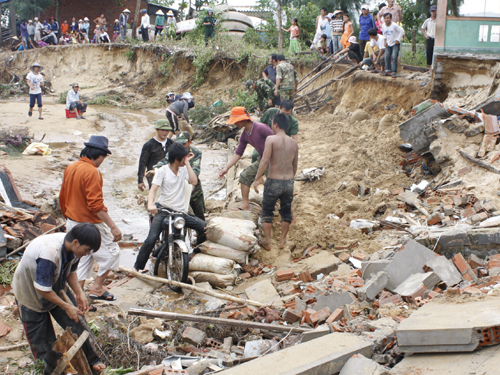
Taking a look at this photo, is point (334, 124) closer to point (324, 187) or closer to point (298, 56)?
point (324, 187)

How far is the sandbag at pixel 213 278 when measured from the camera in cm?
566

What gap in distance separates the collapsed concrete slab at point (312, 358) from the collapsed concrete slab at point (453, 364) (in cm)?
34

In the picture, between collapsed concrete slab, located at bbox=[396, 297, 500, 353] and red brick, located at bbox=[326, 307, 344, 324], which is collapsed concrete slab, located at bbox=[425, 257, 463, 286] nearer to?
collapsed concrete slab, located at bbox=[396, 297, 500, 353]

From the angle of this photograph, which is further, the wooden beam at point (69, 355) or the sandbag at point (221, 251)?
the sandbag at point (221, 251)

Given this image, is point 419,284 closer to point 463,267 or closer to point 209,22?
point 463,267

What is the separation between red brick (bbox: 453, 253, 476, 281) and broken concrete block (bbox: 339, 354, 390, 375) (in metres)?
1.80

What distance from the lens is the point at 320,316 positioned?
168 inches

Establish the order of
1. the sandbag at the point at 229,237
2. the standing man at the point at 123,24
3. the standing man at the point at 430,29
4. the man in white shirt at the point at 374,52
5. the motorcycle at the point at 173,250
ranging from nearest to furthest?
the motorcycle at the point at 173,250
the sandbag at the point at 229,237
the standing man at the point at 430,29
the man in white shirt at the point at 374,52
the standing man at the point at 123,24

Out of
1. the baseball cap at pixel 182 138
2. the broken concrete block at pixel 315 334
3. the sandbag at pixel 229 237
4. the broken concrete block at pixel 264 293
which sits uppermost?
the baseball cap at pixel 182 138

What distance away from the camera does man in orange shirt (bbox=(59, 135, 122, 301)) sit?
15.2 feet

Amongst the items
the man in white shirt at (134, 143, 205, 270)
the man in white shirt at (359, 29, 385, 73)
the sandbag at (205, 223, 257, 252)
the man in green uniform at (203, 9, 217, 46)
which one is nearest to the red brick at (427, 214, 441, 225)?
the sandbag at (205, 223, 257, 252)

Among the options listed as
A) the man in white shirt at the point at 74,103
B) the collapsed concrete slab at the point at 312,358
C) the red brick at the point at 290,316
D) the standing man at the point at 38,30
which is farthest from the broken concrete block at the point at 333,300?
the standing man at the point at 38,30

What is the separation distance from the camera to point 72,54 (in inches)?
1174

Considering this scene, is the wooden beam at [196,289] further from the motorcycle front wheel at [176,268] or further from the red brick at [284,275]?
the red brick at [284,275]
